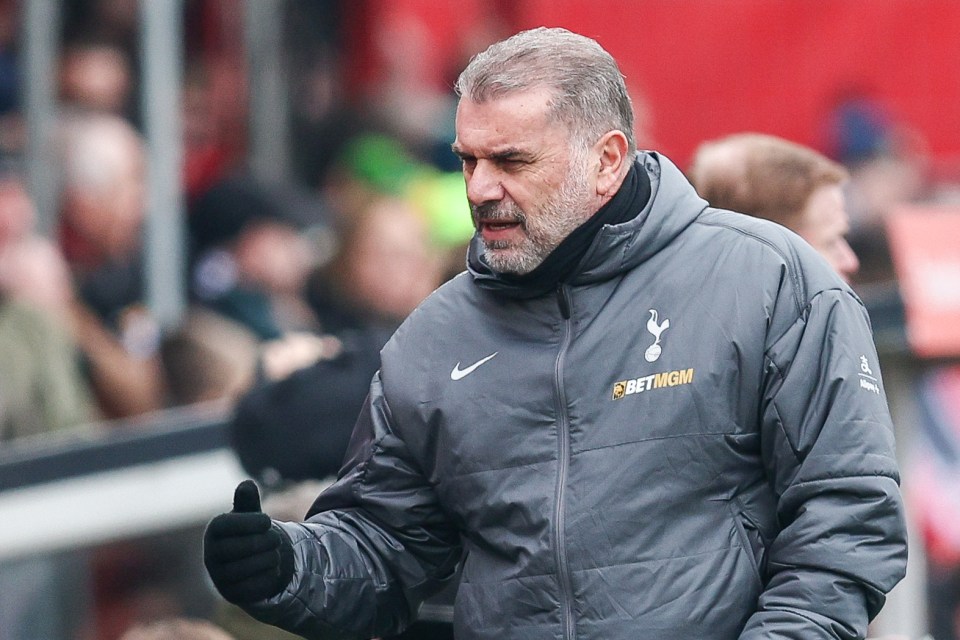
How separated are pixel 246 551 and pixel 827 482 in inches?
40.0

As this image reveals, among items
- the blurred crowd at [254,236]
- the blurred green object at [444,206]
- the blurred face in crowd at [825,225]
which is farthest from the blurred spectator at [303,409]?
the blurred green object at [444,206]

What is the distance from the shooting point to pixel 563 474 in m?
3.40

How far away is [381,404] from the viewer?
12.2 ft

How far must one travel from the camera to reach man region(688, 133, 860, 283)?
14.0 ft

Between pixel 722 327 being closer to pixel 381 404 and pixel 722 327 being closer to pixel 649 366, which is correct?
pixel 649 366

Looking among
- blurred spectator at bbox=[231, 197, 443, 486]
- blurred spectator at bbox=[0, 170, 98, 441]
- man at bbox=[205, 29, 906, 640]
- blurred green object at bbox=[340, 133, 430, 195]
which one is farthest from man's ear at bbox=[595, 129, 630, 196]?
blurred green object at bbox=[340, 133, 430, 195]

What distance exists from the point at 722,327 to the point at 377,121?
6.19m

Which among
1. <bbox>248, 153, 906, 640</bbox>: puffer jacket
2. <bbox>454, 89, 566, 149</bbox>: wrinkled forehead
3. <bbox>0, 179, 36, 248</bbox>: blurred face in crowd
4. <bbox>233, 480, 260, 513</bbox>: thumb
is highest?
<bbox>454, 89, 566, 149</bbox>: wrinkled forehead

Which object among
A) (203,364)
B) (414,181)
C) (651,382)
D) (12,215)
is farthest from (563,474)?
(414,181)

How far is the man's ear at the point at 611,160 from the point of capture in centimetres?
350

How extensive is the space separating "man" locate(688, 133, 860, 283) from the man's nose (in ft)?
3.11

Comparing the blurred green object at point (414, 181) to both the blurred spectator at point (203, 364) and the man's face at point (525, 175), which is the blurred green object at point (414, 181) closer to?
the blurred spectator at point (203, 364)

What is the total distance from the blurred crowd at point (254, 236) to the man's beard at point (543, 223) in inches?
37.3

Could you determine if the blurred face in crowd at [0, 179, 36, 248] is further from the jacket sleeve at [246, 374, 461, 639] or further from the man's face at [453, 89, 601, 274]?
the man's face at [453, 89, 601, 274]
